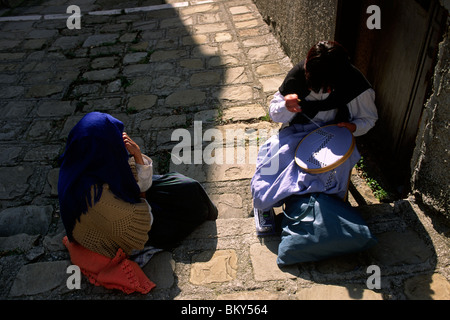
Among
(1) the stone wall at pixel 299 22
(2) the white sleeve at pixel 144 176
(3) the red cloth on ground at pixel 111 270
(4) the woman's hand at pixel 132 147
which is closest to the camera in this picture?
(3) the red cloth on ground at pixel 111 270

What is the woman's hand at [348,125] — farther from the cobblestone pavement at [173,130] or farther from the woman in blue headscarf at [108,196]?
the woman in blue headscarf at [108,196]

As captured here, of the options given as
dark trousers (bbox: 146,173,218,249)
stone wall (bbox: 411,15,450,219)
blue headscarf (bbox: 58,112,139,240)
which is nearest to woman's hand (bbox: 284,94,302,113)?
stone wall (bbox: 411,15,450,219)

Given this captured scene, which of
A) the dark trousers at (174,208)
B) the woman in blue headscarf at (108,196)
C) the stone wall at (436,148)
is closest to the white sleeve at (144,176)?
the woman in blue headscarf at (108,196)

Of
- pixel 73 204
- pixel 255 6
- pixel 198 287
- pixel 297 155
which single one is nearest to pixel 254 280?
pixel 198 287

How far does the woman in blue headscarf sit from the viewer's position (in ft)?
8.92

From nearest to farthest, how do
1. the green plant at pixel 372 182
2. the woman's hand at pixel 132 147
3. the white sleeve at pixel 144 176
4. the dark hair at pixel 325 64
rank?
the dark hair at pixel 325 64 < the woman's hand at pixel 132 147 < the white sleeve at pixel 144 176 < the green plant at pixel 372 182

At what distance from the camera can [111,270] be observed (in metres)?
2.79

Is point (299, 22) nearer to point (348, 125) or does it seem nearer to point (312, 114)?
point (312, 114)

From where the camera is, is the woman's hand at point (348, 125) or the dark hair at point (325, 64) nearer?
the dark hair at point (325, 64)

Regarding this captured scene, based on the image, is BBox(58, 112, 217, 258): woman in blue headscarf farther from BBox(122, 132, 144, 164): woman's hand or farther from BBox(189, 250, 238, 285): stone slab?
BBox(189, 250, 238, 285): stone slab

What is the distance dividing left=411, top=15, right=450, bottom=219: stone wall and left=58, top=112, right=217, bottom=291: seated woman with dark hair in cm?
171

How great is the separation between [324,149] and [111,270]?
5.41 feet

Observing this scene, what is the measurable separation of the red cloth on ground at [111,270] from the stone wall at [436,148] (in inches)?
76.8

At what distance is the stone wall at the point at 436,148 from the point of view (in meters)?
2.57
